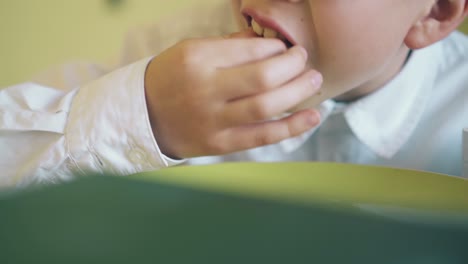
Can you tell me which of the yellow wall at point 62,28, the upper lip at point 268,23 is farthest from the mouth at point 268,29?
the yellow wall at point 62,28

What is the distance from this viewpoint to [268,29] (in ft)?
1.49

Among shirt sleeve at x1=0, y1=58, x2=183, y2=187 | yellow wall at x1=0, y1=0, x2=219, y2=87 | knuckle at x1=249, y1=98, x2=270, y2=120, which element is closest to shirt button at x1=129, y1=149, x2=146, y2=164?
shirt sleeve at x1=0, y1=58, x2=183, y2=187

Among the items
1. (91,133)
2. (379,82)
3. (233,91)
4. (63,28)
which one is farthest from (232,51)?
(63,28)

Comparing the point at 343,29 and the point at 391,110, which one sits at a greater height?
the point at 343,29

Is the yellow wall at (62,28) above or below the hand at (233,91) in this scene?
below

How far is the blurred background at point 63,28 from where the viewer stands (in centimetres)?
102

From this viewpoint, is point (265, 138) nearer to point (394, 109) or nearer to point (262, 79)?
point (262, 79)

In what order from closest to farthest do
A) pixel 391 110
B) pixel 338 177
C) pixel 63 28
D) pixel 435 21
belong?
pixel 338 177 → pixel 435 21 → pixel 391 110 → pixel 63 28

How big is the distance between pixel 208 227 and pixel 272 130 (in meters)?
0.28

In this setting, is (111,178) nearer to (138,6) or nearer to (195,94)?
(195,94)

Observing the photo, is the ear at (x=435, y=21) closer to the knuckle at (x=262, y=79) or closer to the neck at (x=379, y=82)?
the neck at (x=379, y=82)

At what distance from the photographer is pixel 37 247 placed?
5.1 inches

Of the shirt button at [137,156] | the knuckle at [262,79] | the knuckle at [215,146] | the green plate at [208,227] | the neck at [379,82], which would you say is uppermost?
the green plate at [208,227]

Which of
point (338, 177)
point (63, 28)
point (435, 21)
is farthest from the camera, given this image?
point (63, 28)
